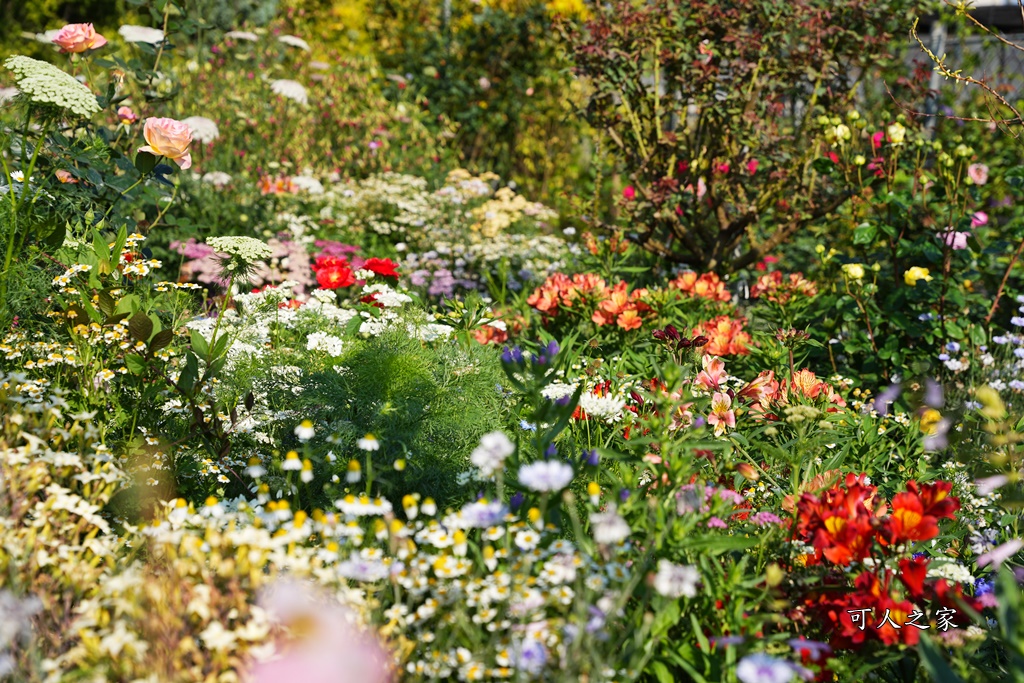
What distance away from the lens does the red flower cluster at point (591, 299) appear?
327 cm

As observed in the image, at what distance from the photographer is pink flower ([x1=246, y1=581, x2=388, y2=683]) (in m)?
1.14

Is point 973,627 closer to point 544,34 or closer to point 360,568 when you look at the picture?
point 360,568

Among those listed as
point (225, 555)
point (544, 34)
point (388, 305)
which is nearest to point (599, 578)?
point (225, 555)

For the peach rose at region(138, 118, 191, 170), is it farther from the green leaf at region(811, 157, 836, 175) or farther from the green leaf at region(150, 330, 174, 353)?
the green leaf at region(811, 157, 836, 175)

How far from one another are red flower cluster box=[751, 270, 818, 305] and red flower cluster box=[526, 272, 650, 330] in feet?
1.75

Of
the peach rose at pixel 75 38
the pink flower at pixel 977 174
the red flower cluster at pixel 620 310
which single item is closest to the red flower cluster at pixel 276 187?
the peach rose at pixel 75 38

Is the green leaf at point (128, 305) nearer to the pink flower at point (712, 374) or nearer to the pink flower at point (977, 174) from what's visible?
the pink flower at point (712, 374)

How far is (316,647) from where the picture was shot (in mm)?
1188

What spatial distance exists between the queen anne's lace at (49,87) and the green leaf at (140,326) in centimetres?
60

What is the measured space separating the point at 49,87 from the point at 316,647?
1.71m

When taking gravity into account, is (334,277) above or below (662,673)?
below

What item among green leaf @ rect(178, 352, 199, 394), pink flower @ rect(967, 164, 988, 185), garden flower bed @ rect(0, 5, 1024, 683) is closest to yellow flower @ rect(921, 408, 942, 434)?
garden flower bed @ rect(0, 5, 1024, 683)

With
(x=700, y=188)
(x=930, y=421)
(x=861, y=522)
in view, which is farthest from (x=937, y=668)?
(x=700, y=188)

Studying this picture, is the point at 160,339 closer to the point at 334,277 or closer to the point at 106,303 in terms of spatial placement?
the point at 106,303
